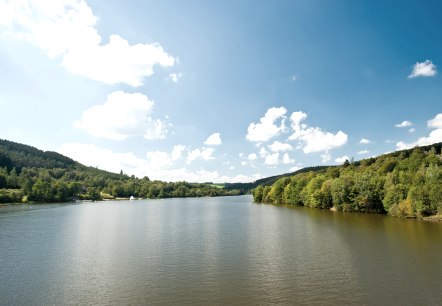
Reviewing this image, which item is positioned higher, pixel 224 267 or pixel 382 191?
pixel 382 191

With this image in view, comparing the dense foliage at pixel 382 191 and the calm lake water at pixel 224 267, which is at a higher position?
the dense foliage at pixel 382 191

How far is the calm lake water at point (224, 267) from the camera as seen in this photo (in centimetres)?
2880

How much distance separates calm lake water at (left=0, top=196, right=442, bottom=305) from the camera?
28797mm

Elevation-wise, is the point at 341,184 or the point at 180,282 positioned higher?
the point at 341,184

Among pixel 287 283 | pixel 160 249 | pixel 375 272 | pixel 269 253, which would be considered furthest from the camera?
pixel 160 249

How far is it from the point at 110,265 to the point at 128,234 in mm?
23923

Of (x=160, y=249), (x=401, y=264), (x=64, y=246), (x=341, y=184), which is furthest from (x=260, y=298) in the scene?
(x=341, y=184)

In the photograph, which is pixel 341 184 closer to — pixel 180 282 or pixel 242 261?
pixel 242 261

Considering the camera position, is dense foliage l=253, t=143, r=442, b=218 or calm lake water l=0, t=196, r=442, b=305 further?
dense foliage l=253, t=143, r=442, b=218

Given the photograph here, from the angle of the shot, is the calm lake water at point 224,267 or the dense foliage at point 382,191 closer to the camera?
the calm lake water at point 224,267

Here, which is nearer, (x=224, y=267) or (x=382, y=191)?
(x=224, y=267)

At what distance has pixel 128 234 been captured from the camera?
62812 mm

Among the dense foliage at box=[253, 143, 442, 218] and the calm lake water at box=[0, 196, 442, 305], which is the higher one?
A: the dense foliage at box=[253, 143, 442, 218]

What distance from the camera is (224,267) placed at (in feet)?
124
